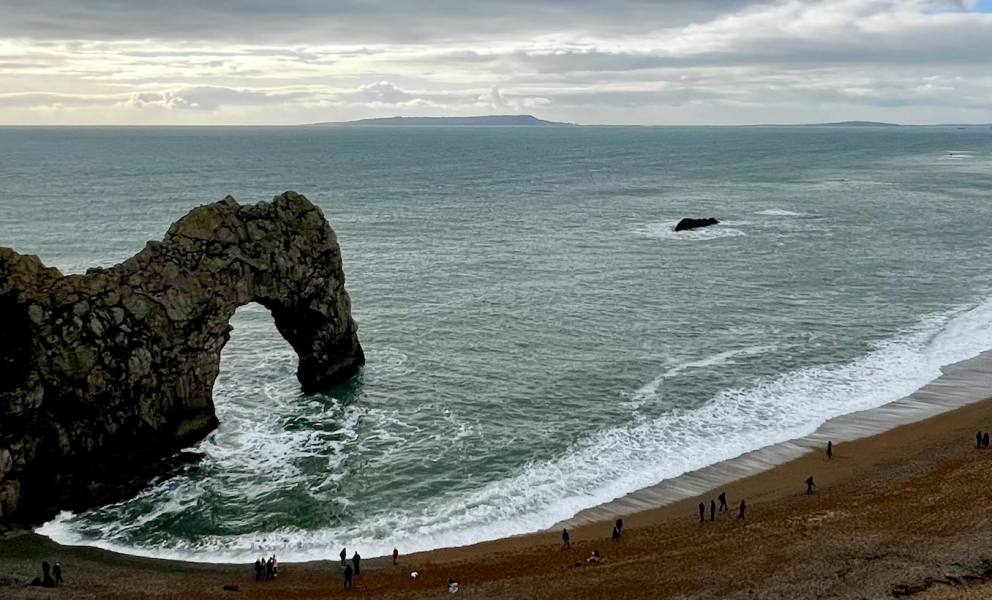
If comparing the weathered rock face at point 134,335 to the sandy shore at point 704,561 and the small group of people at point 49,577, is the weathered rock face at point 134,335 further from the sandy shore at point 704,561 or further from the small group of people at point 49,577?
the small group of people at point 49,577

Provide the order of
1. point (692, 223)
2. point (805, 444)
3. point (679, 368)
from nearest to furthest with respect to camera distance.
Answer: point (805, 444)
point (679, 368)
point (692, 223)

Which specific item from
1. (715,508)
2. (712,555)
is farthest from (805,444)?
(712,555)

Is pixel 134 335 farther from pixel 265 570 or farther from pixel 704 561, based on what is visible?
pixel 704 561

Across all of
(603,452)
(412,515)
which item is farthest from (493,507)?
(603,452)

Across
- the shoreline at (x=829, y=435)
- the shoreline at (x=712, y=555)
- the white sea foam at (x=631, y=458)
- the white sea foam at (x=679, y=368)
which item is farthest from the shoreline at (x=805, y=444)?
the white sea foam at (x=679, y=368)

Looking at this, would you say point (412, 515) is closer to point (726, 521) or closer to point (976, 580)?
point (726, 521)

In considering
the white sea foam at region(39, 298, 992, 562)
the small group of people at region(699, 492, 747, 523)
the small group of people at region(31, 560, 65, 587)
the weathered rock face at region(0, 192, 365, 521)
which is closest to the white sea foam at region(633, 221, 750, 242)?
the white sea foam at region(39, 298, 992, 562)
